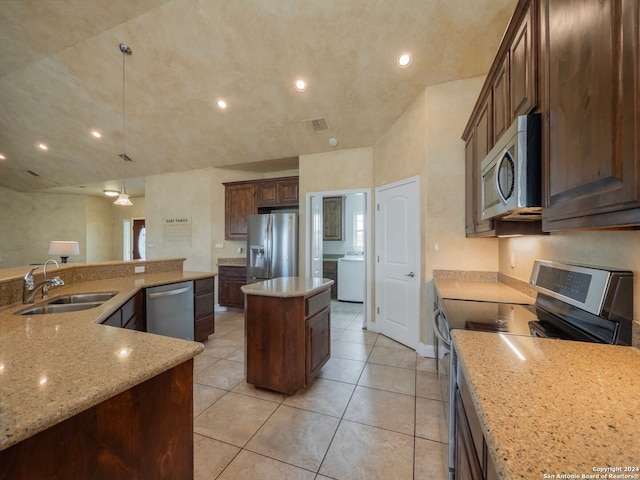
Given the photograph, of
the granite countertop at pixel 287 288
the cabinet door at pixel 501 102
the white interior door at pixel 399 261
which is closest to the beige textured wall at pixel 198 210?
the white interior door at pixel 399 261

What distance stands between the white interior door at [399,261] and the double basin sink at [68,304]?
114 inches

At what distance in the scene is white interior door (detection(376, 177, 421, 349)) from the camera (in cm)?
306

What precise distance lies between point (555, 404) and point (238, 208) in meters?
4.78

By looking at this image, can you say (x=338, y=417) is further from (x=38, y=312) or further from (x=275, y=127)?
(x=275, y=127)

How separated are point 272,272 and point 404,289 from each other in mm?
2105

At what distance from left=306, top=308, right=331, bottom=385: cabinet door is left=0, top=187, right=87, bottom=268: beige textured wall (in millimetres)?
8577

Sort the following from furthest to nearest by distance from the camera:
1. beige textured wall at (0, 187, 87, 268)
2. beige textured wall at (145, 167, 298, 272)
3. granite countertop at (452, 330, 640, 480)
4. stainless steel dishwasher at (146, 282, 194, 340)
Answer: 1. beige textured wall at (0, 187, 87, 268)
2. beige textured wall at (145, 167, 298, 272)
3. stainless steel dishwasher at (146, 282, 194, 340)
4. granite countertop at (452, 330, 640, 480)

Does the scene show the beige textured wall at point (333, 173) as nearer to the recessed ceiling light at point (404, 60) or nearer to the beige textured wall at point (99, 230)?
the recessed ceiling light at point (404, 60)

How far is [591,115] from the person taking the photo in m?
0.78

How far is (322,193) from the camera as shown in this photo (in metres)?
4.15

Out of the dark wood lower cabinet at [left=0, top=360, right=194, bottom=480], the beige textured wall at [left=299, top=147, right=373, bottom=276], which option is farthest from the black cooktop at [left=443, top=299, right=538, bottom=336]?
the beige textured wall at [left=299, top=147, right=373, bottom=276]

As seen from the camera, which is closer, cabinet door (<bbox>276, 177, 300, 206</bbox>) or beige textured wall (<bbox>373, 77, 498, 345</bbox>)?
beige textured wall (<bbox>373, 77, 498, 345</bbox>)

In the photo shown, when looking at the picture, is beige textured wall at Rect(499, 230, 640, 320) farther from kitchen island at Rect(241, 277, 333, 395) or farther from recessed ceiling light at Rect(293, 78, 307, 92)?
recessed ceiling light at Rect(293, 78, 307, 92)

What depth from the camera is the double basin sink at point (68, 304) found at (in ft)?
5.57
